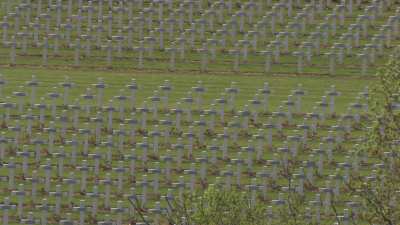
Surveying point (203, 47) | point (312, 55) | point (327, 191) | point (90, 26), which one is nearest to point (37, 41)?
point (90, 26)

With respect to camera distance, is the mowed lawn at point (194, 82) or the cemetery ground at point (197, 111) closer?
the cemetery ground at point (197, 111)

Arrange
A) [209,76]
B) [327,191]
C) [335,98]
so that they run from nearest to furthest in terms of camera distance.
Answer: [327,191] → [335,98] → [209,76]

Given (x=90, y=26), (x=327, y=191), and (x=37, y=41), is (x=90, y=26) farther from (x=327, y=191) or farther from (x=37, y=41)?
(x=327, y=191)

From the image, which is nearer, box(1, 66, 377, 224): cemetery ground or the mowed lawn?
box(1, 66, 377, 224): cemetery ground

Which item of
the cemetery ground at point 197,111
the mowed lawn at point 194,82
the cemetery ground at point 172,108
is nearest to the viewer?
the cemetery ground at point 197,111

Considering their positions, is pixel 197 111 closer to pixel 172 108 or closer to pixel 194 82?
pixel 172 108

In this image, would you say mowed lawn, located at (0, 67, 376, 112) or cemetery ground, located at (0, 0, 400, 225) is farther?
mowed lawn, located at (0, 67, 376, 112)

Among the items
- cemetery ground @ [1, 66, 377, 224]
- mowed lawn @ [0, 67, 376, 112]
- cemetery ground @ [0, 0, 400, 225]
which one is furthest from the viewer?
mowed lawn @ [0, 67, 376, 112]

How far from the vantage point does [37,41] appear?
3712 cm

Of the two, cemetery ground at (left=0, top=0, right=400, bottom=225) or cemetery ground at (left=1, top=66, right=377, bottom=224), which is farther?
cemetery ground at (left=1, top=66, right=377, bottom=224)

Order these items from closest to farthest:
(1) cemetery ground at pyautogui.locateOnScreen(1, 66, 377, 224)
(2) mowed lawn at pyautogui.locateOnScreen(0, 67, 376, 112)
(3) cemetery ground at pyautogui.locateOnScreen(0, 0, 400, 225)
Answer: (3) cemetery ground at pyautogui.locateOnScreen(0, 0, 400, 225)
(1) cemetery ground at pyautogui.locateOnScreen(1, 66, 377, 224)
(2) mowed lawn at pyautogui.locateOnScreen(0, 67, 376, 112)

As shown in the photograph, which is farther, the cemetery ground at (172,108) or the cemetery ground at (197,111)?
the cemetery ground at (172,108)

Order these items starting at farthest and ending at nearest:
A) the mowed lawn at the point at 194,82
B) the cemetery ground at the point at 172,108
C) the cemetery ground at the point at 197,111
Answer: the mowed lawn at the point at 194,82 → the cemetery ground at the point at 172,108 → the cemetery ground at the point at 197,111

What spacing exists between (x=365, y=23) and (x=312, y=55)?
1.94 meters
